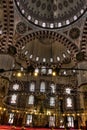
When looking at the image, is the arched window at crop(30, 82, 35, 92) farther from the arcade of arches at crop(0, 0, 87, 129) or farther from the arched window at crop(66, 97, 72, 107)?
the arched window at crop(66, 97, 72, 107)

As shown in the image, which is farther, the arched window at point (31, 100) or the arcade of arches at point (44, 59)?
the arched window at point (31, 100)

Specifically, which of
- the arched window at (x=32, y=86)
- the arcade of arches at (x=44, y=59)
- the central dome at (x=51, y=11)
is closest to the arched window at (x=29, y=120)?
the arcade of arches at (x=44, y=59)

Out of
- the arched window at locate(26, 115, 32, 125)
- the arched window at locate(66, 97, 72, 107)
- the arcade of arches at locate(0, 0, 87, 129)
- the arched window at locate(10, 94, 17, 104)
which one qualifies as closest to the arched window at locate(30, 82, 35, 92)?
the arcade of arches at locate(0, 0, 87, 129)

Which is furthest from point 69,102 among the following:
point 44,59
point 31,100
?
point 44,59

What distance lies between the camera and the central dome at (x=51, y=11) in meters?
18.4

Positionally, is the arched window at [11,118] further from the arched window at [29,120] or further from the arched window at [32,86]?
the arched window at [32,86]

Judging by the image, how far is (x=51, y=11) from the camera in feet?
66.0

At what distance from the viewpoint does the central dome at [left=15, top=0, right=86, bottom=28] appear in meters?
18.4

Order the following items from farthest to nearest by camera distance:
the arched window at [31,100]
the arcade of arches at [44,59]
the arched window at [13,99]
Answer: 1. the arched window at [31,100]
2. the arched window at [13,99]
3. the arcade of arches at [44,59]

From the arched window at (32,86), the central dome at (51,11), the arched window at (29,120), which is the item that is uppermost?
the central dome at (51,11)

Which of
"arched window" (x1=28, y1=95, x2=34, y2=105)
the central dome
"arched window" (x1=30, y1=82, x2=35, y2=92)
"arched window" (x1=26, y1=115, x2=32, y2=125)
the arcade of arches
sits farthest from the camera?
"arched window" (x1=30, y1=82, x2=35, y2=92)

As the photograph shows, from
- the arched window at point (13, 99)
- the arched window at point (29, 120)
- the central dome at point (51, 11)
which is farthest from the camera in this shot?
the central dome at point (51, 11)

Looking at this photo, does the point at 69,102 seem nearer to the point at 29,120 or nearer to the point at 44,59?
the point at 29,120

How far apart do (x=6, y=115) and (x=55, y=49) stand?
8590 mm
